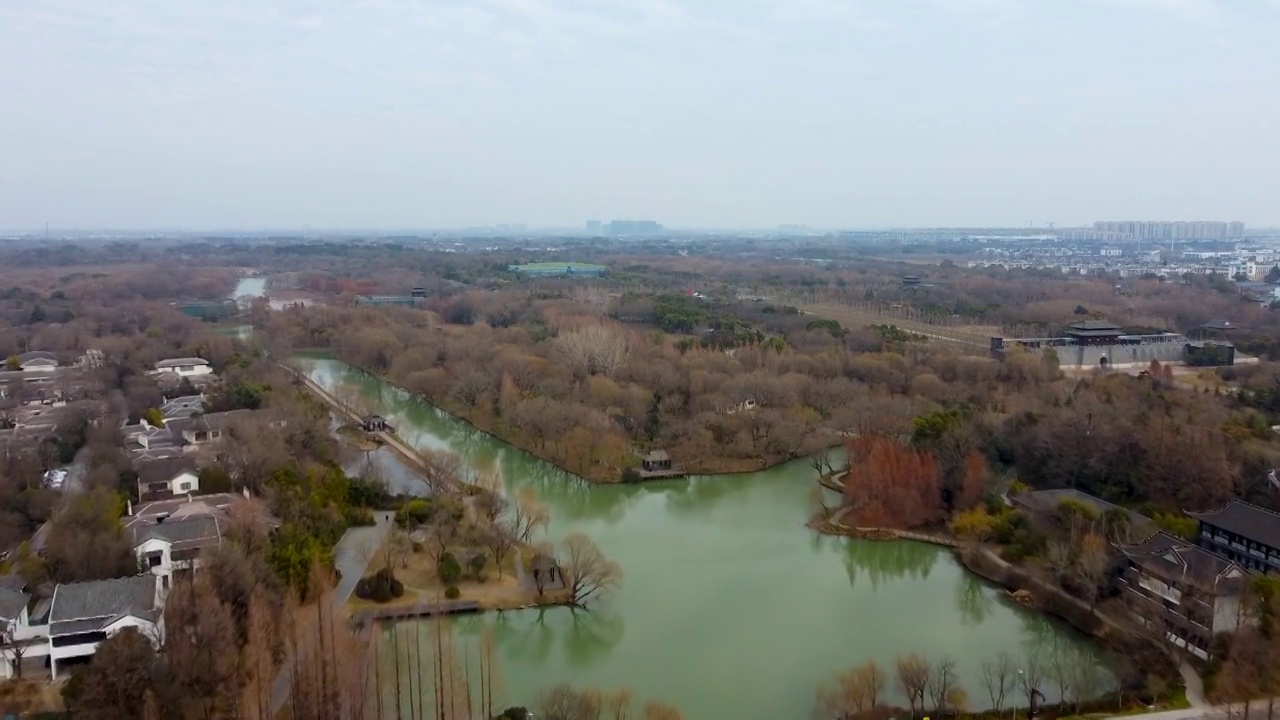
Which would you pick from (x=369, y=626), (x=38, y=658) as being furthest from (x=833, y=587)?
(x=38, y=658)

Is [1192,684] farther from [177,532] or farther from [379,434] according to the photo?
[379,434]

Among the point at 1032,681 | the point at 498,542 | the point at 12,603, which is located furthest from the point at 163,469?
the point at 1032,681

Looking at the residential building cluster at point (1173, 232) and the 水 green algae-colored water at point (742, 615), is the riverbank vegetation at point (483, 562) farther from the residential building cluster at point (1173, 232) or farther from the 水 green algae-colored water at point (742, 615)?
the residential building cluster at point (1173, 232)

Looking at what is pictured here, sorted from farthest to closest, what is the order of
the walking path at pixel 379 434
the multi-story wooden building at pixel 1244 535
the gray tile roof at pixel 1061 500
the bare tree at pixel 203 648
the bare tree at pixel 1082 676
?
the walking path at pixel 379 434 < the gray tile roof at pixel 1061 500 < the multi-story wooden building at pixel 1244 535 < the bare tree at pixel 1082 676 < the bare tree at pixel 203 648

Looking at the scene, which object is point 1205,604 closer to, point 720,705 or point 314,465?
point 720,705

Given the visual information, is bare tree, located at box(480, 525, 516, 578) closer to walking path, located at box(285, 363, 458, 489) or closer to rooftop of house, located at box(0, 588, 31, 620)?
walking path, located at box(285, 363, 458, 489)

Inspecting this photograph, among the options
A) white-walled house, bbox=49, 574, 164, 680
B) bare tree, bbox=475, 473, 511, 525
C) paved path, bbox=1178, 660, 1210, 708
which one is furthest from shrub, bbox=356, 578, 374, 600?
paved path, bbox=1178, 660, 1210, 708

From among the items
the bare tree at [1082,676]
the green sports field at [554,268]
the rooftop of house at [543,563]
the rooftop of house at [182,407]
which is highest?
the green sports field at [554,268]

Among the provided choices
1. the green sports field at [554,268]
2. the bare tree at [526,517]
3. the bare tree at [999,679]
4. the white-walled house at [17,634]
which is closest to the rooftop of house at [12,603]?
the white-walled house at [17,634]
